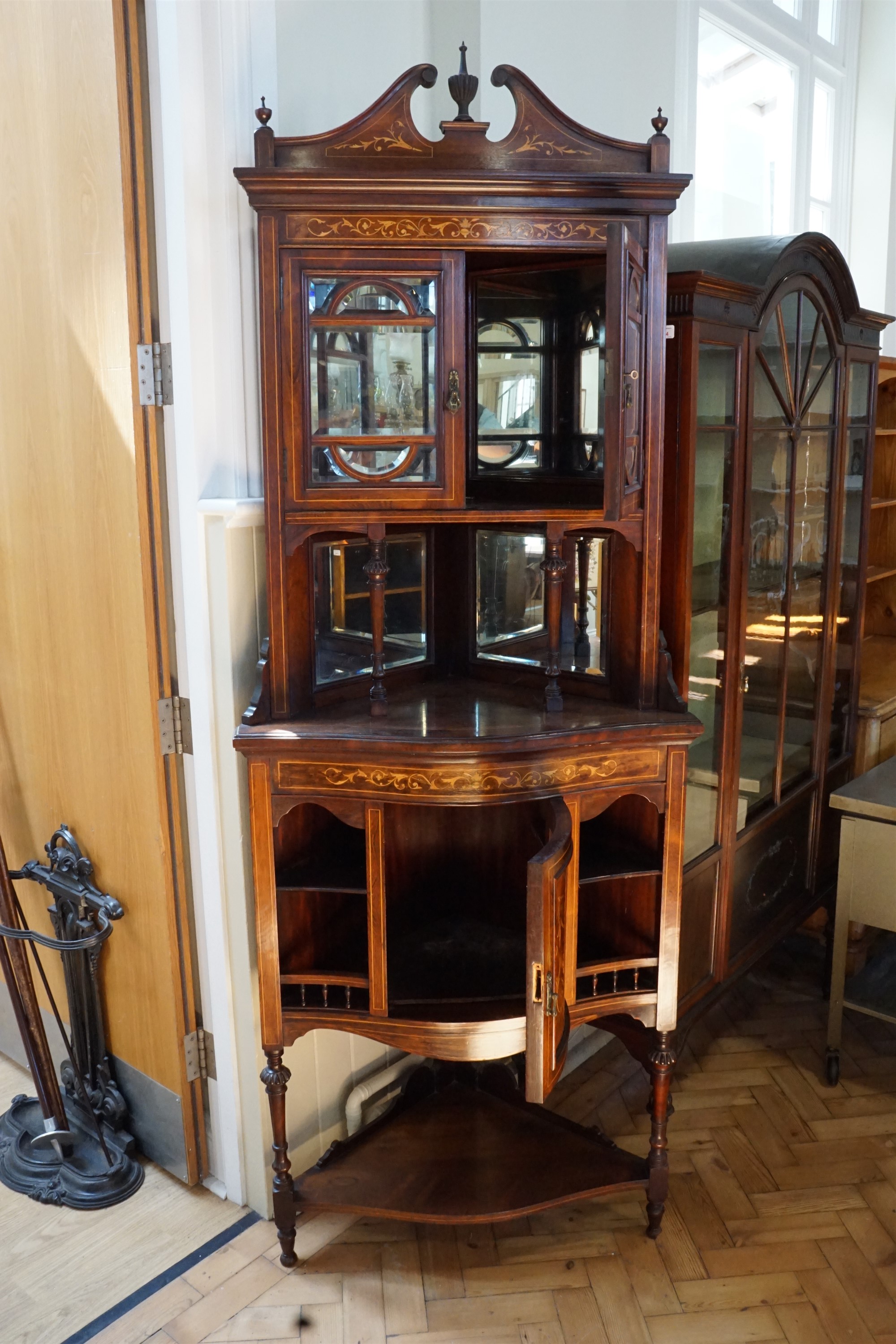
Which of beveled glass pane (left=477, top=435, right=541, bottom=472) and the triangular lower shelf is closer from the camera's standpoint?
the triangular lower shelf

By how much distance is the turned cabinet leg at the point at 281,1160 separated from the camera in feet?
6.82

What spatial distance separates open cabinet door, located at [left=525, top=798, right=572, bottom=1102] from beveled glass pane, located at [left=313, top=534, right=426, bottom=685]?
21.1 inches

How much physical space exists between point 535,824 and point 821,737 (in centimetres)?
111

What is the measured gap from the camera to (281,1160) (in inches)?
83.2

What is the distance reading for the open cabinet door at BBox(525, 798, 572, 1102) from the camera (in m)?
1.73

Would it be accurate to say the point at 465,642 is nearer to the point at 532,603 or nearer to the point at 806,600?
the point at 532,603

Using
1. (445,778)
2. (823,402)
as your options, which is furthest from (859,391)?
(445,778)

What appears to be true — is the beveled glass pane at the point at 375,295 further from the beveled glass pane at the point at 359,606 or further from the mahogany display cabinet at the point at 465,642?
the beveled glass pane at the point at 359,606

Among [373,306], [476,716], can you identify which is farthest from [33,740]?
[373,306]

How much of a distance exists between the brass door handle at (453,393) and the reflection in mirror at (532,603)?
1.46ft

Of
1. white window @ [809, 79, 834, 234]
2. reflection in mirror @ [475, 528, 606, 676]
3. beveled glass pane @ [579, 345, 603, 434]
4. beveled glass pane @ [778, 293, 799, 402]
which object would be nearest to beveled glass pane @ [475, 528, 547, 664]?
reflection in mirror @ [475, 528, 606, 676]

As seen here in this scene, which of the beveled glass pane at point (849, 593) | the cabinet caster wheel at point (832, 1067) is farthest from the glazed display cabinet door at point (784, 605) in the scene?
the cabinet caster wheel at point (832, 1067)

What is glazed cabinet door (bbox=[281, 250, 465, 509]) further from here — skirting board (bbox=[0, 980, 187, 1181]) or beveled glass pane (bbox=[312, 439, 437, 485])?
skirting board (bbox=[0, 980, 187, 1181])

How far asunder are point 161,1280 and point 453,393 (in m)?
1.81
